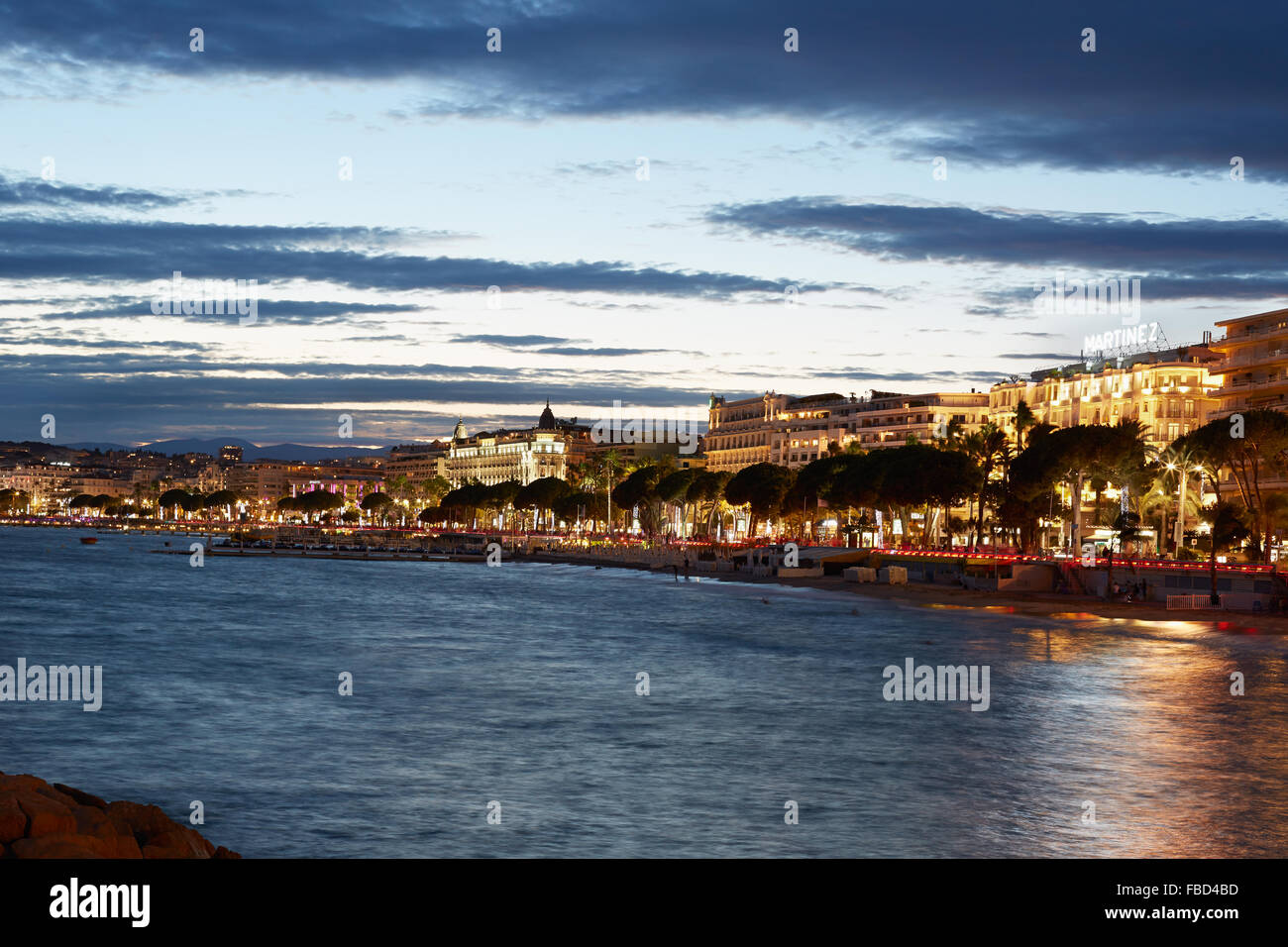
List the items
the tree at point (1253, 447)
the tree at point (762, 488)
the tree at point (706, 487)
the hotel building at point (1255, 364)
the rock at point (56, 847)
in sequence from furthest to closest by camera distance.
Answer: the tree at point (706, 487) < the tree at point (762, 488) < the hotel building at point (1255, 364) < the tree at point (1253, 447) < the rock at point (56, 847)

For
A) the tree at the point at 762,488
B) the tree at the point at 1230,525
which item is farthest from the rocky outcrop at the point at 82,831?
the tree at the point at 762,488

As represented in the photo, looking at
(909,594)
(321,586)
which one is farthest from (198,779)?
(321,586)

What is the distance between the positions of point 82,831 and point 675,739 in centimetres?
2109

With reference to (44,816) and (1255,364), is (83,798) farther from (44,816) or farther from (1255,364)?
(1255,364)

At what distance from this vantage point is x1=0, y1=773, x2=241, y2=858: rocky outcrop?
536 inches

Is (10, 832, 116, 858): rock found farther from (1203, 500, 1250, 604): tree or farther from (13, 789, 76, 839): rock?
(1203, 500, 1250, 604): tree

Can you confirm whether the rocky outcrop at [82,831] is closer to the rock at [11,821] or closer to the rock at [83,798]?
the rock at [11,821]

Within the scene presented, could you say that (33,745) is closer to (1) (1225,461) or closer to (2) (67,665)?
(2) (67,665)

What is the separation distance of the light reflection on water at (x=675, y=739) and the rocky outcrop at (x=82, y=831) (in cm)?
637

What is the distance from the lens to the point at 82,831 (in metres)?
14.7

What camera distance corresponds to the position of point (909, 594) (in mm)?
98062

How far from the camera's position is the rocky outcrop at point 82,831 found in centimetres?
Result: 1361

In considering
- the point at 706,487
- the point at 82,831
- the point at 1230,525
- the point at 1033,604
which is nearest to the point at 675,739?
the point at 82,831
